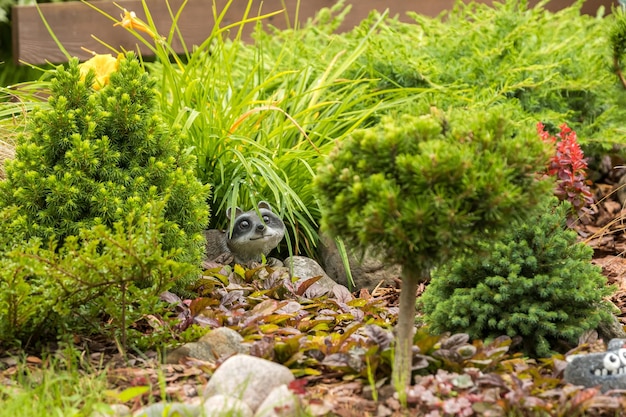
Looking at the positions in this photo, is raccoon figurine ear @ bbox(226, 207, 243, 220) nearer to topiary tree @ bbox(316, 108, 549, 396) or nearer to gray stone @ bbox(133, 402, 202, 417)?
topiary tree @ bbox(316, 108, 549, 396)

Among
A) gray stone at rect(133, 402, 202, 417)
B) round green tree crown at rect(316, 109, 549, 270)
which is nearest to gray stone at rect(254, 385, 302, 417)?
gray stone at rect(133, 402, 202, 417)

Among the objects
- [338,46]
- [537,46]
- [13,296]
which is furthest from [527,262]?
[338,46]

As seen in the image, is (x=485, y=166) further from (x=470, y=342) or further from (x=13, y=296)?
(x=13, y=296)

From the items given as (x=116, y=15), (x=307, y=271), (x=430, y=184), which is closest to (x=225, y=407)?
(x=430, y=184)

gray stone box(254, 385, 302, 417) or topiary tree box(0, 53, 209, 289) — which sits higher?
topiary tree box(0, 53, 209, 289)

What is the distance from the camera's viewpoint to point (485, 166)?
2.29m

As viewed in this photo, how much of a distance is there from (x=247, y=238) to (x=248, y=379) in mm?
1582

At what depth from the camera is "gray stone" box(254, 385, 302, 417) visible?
229 cm

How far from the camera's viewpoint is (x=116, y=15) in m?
7.35

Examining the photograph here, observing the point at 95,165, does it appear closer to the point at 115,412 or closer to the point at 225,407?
the point at 115,412

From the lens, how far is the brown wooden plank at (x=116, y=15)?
280 inches

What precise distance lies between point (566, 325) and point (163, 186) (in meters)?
1.79

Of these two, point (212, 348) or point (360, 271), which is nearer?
point (212, 348)

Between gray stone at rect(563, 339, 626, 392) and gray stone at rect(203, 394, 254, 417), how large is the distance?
1084mm
